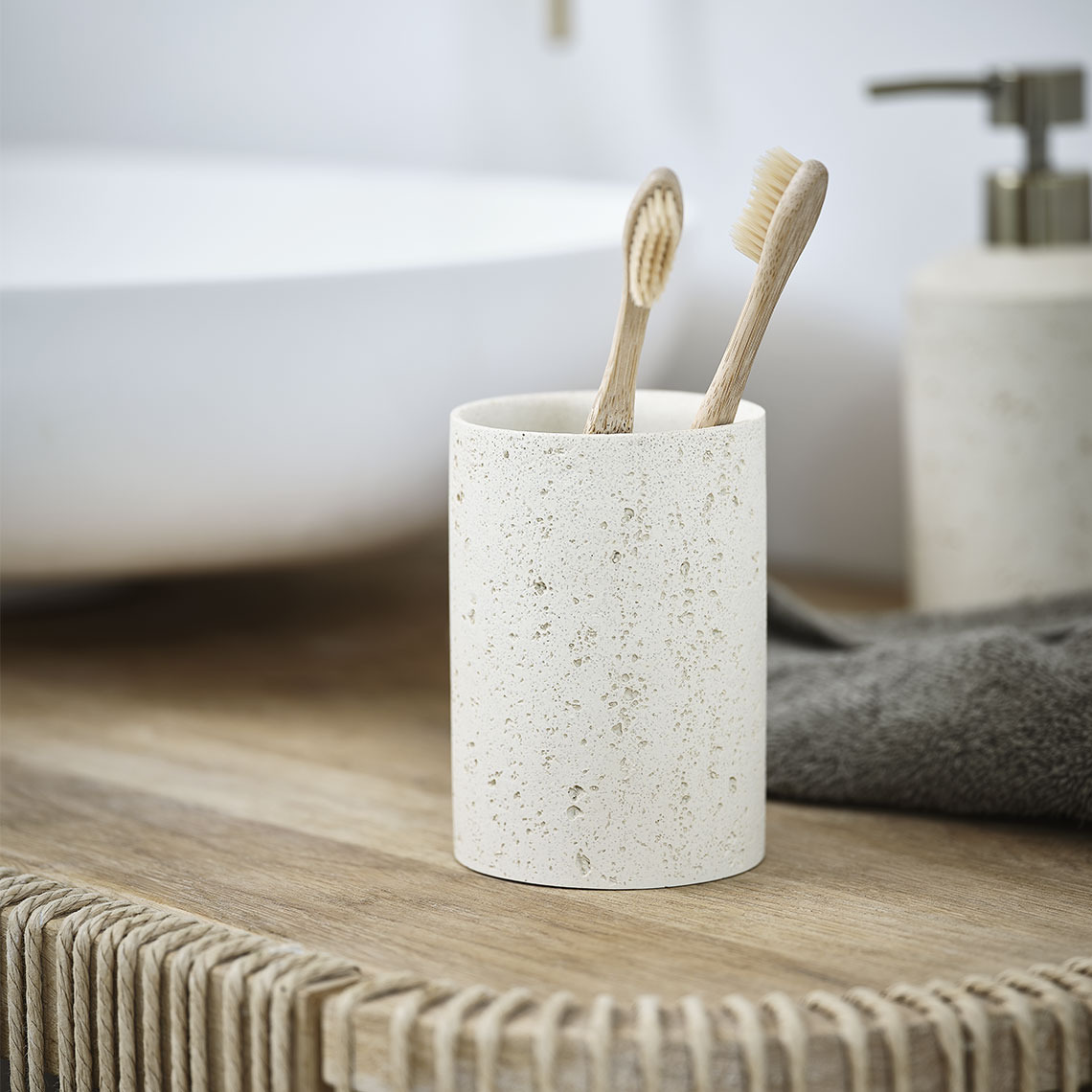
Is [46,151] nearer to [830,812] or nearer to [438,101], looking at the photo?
[438,101]

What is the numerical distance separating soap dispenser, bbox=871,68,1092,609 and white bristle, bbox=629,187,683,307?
0.45m

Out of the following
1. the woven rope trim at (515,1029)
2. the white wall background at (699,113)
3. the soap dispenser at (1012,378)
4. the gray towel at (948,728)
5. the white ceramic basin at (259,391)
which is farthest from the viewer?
the white wall background at (699,113)

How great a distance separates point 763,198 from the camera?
20.5 inches

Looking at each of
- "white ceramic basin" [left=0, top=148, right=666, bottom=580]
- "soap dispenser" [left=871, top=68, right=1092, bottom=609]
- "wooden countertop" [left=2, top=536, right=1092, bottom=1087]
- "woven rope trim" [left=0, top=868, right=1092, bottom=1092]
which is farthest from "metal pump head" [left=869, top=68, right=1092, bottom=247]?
"woven rope trim" [left=0, top=868, right=1092, bottom=1092]

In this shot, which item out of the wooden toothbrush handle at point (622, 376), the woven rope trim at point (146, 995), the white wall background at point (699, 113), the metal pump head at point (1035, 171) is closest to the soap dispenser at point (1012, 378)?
the metal pump head at point (1035, 171)

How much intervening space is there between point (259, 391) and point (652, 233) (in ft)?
1.20

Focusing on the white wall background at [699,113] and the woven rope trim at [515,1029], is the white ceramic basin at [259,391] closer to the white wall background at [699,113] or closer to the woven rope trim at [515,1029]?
the white wall background at [699,113]

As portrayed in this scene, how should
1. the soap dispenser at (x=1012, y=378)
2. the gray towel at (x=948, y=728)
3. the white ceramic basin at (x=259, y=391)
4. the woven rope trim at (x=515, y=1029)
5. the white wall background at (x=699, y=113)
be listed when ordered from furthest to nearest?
the white wall background at (x=699, y=113) < the soap dispenser at (x=1012, y=378) < the white ceramic basin at (x=259, y=391) < the gray towel at (x=948, y=728) < the woven rope trim at (x=515, y=1029)

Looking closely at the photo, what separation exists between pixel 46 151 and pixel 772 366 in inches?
23.6

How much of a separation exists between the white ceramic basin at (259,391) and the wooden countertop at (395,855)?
9 centimetres

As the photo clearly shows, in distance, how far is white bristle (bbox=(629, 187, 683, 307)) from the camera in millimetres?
486

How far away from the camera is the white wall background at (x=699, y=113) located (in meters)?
1.08

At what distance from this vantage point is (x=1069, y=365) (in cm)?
88

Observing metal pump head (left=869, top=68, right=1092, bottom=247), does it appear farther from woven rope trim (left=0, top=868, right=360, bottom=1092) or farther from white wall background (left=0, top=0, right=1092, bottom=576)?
woven rope trim (left=0, top=868, right=360, bottom=1092)
